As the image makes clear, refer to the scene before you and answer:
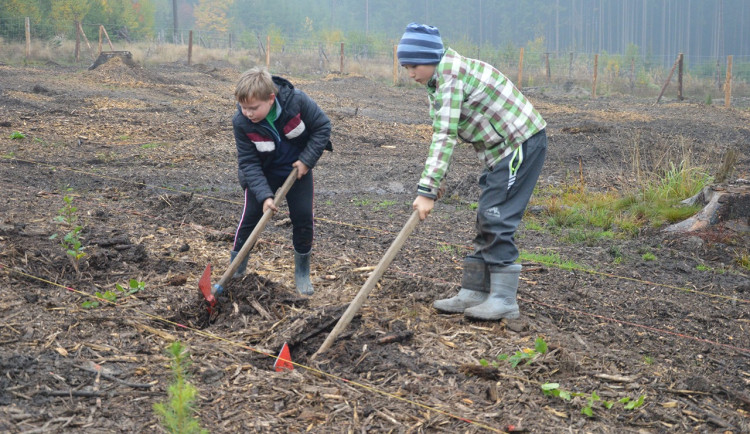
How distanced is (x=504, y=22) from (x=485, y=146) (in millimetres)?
90146

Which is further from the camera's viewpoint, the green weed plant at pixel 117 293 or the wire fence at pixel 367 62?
the wire fence at pixel 367 62

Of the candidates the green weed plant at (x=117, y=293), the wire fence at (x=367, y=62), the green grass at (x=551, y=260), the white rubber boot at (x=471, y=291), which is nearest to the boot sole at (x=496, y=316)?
the white rubber boot at (x=471, y=291)

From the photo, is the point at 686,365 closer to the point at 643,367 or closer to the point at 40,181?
the point at 643,367

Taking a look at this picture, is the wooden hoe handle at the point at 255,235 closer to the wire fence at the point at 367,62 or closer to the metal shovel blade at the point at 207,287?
the metal shovel blade at the point at 207,287

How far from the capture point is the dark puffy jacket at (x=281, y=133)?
4.37m

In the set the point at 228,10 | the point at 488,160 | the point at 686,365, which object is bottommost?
the point at 686,365

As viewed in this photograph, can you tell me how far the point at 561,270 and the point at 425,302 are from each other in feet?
5.06

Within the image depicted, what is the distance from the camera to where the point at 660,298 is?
506 centimetres

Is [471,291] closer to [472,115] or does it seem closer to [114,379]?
[472,115]

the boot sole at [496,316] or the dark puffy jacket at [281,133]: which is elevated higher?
the dark puffy jacket at [281,133]

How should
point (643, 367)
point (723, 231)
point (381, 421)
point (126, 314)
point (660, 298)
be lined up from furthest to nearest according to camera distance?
1. point (723, 231)
2. point (660, 298)
3. point (126, 314)
4. point (643, 367)
5. point (381, 421)

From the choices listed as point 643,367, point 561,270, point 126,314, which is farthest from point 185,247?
point 643,367

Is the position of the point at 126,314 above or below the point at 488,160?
below

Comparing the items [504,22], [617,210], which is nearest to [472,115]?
[617,210]
